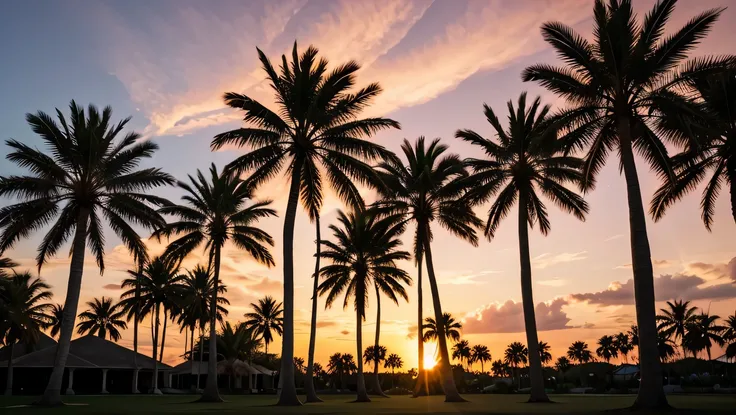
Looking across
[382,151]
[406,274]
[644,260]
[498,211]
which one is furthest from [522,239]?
[406,274]

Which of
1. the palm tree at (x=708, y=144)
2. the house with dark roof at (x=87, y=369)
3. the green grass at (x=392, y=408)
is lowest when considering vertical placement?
the green grass at (x=392, y=408)

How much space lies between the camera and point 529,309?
31.2 meters

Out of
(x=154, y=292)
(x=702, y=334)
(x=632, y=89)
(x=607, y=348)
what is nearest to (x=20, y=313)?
(x=154, y=292)

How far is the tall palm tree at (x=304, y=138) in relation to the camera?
2778 centimetres

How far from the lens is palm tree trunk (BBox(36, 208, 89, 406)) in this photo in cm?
2872

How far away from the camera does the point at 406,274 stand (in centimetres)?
5009

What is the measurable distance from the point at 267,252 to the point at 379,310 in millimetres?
13108

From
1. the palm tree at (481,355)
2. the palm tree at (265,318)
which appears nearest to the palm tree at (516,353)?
the palm tree at (481,355)

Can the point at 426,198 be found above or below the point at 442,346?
→ above

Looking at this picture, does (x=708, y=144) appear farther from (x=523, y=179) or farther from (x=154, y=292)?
(x=154, y=292)

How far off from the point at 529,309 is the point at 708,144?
1166cm

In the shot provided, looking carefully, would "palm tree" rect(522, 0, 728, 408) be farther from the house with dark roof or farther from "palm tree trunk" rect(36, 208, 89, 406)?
the house with dark roof

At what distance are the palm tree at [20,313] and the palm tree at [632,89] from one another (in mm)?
43290

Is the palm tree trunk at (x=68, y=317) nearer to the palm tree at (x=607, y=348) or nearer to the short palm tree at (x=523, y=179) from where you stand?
the short palm tree at (x=523, y=179)
